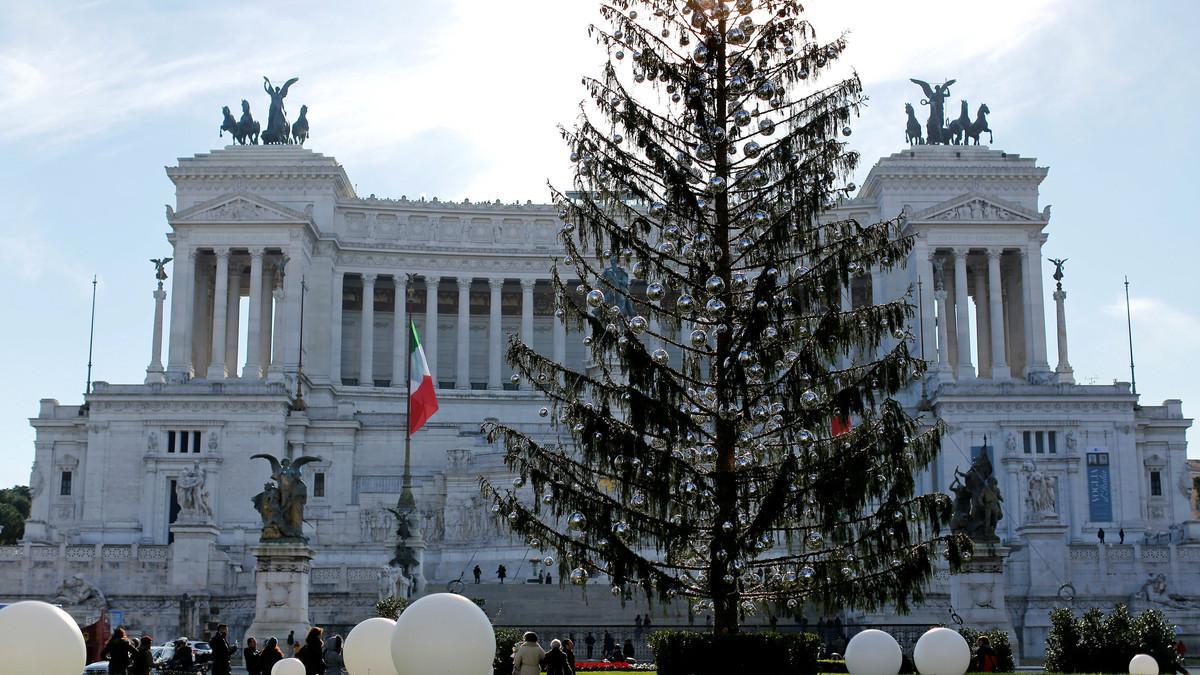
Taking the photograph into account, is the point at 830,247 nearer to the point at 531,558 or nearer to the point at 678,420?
the point at 678,420

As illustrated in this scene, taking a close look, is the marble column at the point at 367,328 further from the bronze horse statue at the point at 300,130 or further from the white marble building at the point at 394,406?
the bronze horse statue at the point at 300,130

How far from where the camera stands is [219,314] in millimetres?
89500

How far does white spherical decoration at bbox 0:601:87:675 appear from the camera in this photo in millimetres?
16844

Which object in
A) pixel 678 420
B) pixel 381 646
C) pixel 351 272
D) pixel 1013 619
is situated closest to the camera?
pixel 381 646

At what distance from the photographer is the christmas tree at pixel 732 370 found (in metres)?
24.4

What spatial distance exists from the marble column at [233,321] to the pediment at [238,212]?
470 centimetres

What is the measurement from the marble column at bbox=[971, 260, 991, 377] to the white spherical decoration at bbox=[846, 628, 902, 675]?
72226 millimetres

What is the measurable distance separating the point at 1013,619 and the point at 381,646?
132 ft

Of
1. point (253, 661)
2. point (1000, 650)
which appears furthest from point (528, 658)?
point (1000, 650)

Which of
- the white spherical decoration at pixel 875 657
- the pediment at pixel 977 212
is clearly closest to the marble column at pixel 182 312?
the pediment at pixel 977 212

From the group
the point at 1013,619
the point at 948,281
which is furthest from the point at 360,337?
the point at 1013,619

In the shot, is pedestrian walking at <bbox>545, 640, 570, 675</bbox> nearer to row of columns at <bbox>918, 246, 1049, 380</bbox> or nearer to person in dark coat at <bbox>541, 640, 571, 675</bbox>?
person in dark coat at <bbox>541, 640, 571, 675</bbox>

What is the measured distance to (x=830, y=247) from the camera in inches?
1008

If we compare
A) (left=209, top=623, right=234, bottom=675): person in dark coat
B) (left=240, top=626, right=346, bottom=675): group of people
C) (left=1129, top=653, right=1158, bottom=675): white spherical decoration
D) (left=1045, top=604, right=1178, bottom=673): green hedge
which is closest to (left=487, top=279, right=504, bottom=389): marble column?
(left=240, top=626, right=346, bottom=675): group of people
